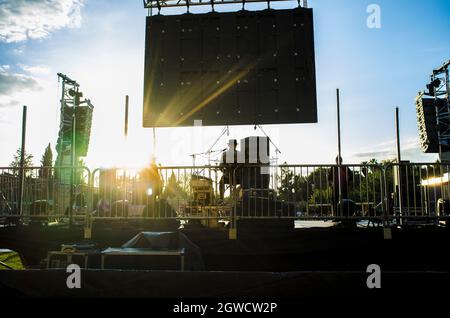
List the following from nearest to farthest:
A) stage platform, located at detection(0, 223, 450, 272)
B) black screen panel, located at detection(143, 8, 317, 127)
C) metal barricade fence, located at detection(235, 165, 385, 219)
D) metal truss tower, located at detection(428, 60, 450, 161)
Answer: stage platform, located at detection(0, 223, 450, 272), metal barricade fence, located at detection(235, 165, 385, 219), black screen panel, located at detection(143, 8, 317, 127), metal truss tower, located at detection(428, 60, 450, 161)

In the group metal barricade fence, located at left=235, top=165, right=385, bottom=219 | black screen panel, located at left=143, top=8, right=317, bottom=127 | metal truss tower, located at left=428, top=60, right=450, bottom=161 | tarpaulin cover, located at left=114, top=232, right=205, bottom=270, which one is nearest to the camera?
A: tarpaulin cover, located at left=114, top=232, right=205, bottom=270

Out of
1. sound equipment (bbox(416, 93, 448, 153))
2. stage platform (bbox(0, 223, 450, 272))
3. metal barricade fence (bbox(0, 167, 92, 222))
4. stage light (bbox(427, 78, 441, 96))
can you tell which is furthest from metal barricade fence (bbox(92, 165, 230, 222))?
stage light (bbox(427, 78, 441, 96))

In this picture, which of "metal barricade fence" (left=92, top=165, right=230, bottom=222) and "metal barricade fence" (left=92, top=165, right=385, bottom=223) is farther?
"metal barricade fence" (left=92, top=165, right=230, bottom=222)

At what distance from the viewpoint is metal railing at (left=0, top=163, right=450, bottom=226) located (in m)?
7.08

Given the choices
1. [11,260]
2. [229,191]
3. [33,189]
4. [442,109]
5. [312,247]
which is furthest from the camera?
[442,109]

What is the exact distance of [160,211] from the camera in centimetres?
729

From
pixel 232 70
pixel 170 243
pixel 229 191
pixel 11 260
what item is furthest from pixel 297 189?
pixel 11 260

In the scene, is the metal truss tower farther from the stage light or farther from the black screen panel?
the black screen panel

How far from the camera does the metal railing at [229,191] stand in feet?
23.2

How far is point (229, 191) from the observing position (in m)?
7.20

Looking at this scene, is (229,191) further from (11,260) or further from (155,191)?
(11,260)
